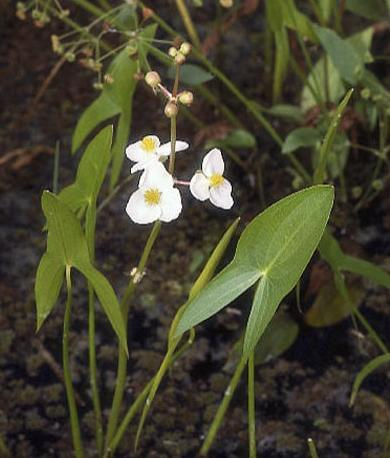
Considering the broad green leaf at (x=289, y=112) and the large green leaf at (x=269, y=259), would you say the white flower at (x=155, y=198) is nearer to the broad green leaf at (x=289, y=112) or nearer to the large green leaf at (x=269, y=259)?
the large green leaf at (x=269, y=259)

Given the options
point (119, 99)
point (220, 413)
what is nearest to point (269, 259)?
point (220, 413)

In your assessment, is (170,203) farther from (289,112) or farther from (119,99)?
(289,112)

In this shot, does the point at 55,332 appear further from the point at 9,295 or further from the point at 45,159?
the point at 45,159

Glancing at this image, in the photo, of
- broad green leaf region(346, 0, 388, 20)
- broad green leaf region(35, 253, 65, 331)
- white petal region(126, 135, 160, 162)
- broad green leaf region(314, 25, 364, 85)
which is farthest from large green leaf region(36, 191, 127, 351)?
broad green leaf region(346, 0, 388, 20)

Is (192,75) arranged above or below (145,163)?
above

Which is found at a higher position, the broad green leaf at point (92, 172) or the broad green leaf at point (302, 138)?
the broad green leaf at point (302, 138)

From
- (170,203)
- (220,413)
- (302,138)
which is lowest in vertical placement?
(220,413)

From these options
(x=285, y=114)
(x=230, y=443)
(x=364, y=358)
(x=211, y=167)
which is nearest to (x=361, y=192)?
(x=285, y=114)

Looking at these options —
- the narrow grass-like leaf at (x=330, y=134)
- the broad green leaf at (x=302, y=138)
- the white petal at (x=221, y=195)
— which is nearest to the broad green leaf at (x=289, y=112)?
the broad green leaf at (x=302, y=138)
